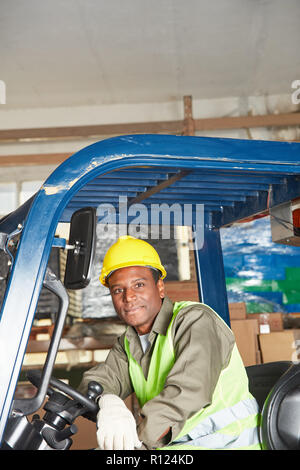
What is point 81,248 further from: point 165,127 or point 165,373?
point 165,127

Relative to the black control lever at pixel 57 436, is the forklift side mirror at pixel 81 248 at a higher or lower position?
higher

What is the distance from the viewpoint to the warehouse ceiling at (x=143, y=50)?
231 inches

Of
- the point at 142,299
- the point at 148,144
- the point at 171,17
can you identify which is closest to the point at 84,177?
the point at 148,144

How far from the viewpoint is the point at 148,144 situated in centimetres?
193

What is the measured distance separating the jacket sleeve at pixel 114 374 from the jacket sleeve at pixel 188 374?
61 centimetres

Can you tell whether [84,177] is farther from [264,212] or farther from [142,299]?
[264,212]

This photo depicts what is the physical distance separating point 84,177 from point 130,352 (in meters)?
1.34

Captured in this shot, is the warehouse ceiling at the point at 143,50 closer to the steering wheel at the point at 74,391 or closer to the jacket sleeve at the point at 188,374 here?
the jacket sleeve at the point at 188,374

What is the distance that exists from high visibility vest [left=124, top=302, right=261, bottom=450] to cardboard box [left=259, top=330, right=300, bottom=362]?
9.39ft

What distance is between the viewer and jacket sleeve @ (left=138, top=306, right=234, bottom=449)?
2094 millimetres

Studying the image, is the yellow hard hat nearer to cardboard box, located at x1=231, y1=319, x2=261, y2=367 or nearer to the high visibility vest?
the high visibility vest
